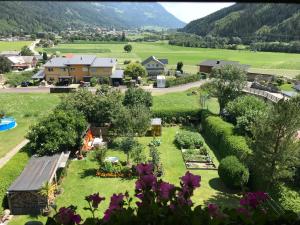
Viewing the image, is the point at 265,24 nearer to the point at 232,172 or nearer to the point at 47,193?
the point at 232,172

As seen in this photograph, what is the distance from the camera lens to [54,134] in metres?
25.0

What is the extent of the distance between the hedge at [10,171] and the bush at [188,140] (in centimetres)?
1402

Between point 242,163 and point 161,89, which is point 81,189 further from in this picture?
point 161,89

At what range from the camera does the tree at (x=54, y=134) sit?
79.7 feet

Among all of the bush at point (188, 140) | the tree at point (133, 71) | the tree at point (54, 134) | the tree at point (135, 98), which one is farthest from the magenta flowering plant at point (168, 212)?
the tree at point (133, 71)

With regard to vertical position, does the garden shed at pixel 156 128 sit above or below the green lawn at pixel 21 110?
above

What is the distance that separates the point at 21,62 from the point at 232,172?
79.1 meters

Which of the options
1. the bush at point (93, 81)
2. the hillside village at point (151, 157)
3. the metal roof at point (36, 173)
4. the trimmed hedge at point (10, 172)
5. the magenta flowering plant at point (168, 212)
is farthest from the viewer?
the bush at point (93, 81)

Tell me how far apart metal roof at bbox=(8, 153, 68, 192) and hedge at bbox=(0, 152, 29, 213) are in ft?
1.68

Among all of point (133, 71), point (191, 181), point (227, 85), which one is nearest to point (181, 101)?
point (227, 85)

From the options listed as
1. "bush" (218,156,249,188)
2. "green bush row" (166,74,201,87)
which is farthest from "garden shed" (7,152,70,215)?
"green bush row" (166,74,201,87)

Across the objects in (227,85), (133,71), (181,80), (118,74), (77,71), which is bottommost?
(181,80)

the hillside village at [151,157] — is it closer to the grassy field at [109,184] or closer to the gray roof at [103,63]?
the grassy field at [109,184]

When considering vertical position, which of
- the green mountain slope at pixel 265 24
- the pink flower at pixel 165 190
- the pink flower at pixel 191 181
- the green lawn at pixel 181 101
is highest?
the green mountain slope at pixel 265 24
